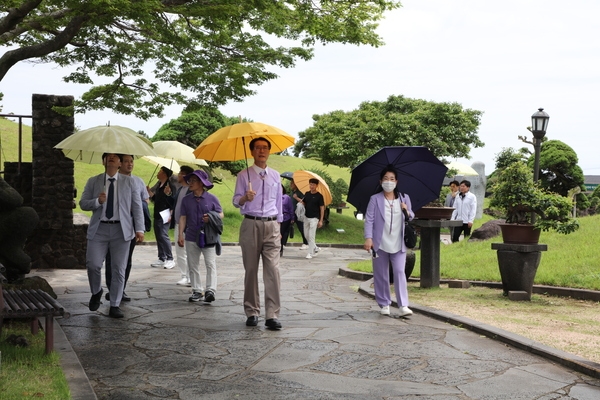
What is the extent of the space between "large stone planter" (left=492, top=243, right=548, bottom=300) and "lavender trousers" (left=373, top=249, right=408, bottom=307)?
2.71 meters

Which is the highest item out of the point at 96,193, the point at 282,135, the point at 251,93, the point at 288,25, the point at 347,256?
the point at 288,25

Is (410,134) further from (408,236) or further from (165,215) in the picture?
(408,236)

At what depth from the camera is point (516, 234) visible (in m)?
11.0

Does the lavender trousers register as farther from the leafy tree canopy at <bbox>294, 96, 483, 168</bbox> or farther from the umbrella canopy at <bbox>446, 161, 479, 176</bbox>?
the leafy tree canopy at <bbox>294, 96, 483, 168</bbox>

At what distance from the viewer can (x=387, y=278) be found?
9.12 meters

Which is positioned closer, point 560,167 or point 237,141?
point 237,141

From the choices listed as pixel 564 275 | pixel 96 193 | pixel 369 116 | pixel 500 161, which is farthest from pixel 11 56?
pixel 500 161

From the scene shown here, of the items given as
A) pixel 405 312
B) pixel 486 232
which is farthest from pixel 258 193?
pixel 486 232

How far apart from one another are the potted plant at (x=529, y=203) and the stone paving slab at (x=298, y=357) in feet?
9.95

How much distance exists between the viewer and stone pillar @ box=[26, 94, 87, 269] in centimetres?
1377

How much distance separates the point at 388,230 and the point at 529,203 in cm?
314

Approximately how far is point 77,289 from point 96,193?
315cm

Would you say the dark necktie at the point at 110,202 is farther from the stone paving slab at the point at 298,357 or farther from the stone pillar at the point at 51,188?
the stone pillar at the point at 51,188

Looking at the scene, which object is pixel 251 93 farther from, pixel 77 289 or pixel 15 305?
pixel 15 305
